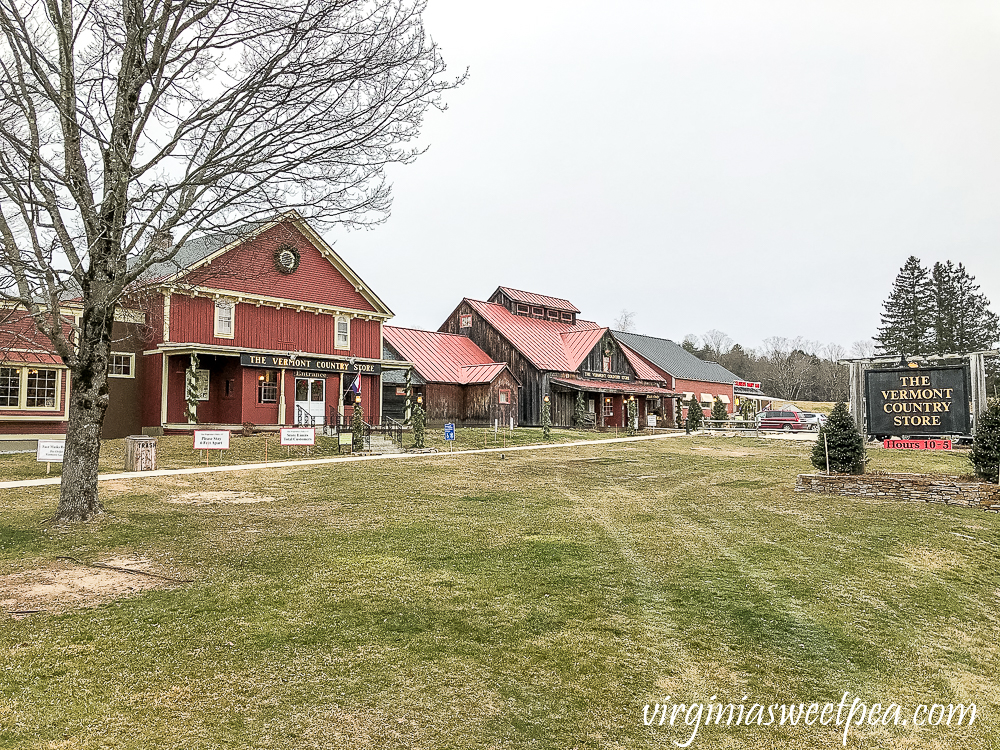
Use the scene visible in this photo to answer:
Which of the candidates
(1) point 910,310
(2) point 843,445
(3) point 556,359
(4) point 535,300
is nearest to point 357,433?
(2) point 843,445

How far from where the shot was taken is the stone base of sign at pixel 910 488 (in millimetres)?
11844

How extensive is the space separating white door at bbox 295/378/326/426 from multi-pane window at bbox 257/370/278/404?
1073 millimetres

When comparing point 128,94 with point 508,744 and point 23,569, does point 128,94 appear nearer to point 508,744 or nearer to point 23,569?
point 23,569

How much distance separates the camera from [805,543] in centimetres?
912

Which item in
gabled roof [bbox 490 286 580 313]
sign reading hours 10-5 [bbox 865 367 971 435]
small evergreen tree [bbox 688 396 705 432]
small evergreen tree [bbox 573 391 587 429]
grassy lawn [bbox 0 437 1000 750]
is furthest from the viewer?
gabled roof [bbox 490 286 580 313]

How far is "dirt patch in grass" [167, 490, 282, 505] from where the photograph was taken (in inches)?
484

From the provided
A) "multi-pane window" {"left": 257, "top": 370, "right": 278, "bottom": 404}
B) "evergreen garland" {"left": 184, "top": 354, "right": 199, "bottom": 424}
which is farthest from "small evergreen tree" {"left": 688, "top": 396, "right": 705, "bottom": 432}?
"evergreen garland" {"left": 184, "top": 354, "right": 199, "bottom": 424}

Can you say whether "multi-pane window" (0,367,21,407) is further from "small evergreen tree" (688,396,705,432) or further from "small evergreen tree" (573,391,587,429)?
"small evergreen tree" (688,396,705,432)

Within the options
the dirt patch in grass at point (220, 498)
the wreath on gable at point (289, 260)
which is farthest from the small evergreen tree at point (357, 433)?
the dirt patch in grass at point (220, 498)

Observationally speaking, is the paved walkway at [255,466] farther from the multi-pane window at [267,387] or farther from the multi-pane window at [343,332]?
the multi-pane window at [343,332]

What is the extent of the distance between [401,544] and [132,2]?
893 cm

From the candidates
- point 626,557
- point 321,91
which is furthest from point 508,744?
point 321,91

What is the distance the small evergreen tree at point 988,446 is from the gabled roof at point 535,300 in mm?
32996

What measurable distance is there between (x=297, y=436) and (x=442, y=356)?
16776mm
